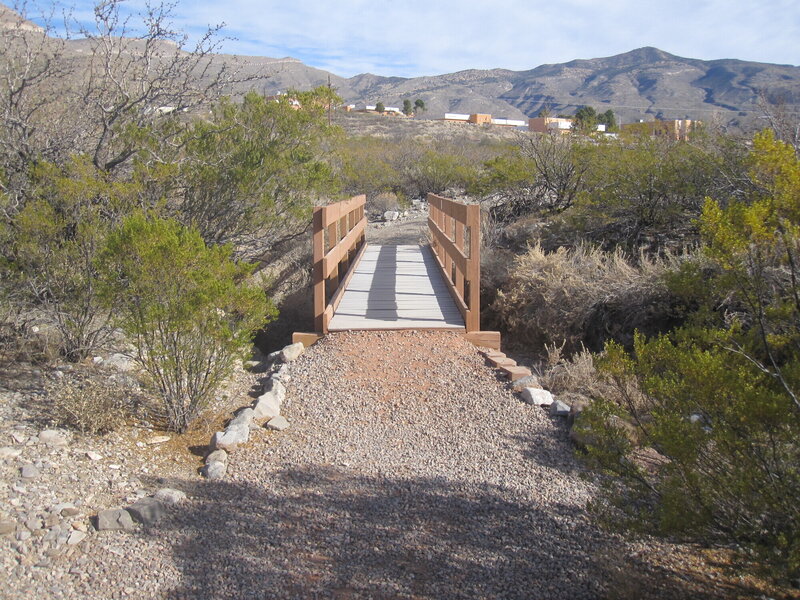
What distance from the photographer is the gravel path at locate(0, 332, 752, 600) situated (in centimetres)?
360

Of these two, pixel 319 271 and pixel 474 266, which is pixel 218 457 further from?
pixel 474 266

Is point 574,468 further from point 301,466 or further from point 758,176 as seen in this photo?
point 758,176

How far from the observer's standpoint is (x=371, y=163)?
24.2 meters

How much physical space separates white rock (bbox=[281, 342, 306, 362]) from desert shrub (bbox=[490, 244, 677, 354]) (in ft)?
9.78

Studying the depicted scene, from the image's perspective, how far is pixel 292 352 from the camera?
7488 mm

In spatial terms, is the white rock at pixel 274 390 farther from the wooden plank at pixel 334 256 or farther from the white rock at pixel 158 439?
the wooden plank at pixel 334 256

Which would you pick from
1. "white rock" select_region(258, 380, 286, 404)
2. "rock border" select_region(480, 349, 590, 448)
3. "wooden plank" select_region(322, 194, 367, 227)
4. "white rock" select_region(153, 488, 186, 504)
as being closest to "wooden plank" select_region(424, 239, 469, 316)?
"rock border" select_region(480, 349, 590, 448)

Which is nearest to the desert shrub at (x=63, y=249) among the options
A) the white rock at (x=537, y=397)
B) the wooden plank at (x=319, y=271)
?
the wooden plank at (x=319, y=271)

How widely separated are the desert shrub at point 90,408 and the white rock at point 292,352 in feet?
6.03

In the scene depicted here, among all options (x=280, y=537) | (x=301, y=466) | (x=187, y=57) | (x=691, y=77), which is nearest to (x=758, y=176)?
(x=280, y=537)

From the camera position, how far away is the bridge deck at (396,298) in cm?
823

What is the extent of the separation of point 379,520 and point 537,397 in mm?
2357

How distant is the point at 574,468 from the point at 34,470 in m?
3.52

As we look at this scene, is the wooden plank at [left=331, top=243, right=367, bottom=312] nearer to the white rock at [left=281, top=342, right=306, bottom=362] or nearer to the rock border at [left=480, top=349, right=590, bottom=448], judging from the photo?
the white rock at [left=281, top=342, right=306, bottom=362]
